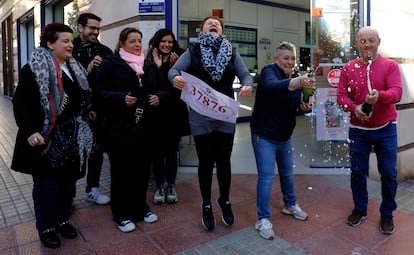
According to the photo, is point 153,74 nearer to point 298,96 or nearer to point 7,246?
point 298,96

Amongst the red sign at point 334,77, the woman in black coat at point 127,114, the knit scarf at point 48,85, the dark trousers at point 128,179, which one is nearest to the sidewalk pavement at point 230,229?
the dark trousers at point 128,179

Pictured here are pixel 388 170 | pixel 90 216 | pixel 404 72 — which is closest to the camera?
pixel 388 170

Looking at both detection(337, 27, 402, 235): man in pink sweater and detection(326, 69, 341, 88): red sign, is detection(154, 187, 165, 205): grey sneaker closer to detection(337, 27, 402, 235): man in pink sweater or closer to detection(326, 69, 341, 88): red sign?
detection(337, 27, 402, 235): man in pink sweater

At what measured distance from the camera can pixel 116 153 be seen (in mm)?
3201

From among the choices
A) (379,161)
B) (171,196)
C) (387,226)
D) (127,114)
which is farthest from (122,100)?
(387,226)

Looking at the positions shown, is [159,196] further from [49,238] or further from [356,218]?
[356,218]

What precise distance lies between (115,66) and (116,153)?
29.5 inches

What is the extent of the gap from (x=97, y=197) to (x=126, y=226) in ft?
2.80

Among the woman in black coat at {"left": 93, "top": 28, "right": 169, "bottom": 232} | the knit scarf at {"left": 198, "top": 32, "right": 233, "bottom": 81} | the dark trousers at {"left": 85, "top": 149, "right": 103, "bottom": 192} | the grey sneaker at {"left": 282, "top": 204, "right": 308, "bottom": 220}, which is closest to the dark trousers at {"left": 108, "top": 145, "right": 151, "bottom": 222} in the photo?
the woman in black coat at {"left": 93, "top": 28, "right": 169, "bottom": 232}

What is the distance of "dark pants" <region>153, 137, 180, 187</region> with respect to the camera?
3.86 meters

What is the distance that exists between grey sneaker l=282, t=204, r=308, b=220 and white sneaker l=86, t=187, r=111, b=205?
185cm

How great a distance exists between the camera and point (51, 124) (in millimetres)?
2814

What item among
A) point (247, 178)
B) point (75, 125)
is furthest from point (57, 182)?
point (247, 178)

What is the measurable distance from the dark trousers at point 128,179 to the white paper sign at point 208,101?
0.66 metres
